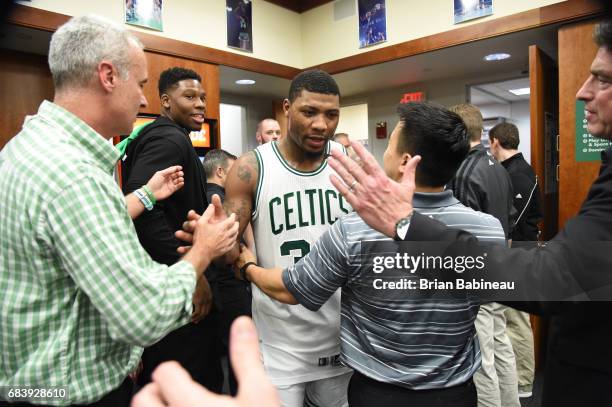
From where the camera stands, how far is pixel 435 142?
4.21 feet

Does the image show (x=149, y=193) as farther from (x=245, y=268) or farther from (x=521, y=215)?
(x=521, y=215)

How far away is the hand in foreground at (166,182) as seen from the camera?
5.76 feet

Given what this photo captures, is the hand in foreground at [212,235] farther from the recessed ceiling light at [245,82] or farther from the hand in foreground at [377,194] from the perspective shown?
the recessed ceiling light at [245,82]

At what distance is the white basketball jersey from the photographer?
1744 millimetres

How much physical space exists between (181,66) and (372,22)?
7.23ft

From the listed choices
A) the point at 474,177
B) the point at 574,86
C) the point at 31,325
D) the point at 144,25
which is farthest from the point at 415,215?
the point at 144,25

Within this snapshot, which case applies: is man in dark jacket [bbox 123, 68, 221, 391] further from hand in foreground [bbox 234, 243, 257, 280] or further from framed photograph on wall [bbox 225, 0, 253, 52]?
framed photograph on wall [bbox 225, 0, 253, 52]

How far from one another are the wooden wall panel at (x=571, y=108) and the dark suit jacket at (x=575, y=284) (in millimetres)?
2836

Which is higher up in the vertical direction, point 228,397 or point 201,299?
point 228,397

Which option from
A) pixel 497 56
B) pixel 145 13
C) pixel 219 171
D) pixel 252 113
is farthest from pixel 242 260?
pixel 252 113

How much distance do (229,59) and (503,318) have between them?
3.68 meters

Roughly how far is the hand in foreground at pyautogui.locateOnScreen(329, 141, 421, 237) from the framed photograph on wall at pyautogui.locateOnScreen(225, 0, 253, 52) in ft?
13.6

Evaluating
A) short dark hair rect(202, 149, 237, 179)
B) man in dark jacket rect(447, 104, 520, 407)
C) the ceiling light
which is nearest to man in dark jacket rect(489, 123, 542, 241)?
man in dark jacket rect(447, 104, 520, 407)

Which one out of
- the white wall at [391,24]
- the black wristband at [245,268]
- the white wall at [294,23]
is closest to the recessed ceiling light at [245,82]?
the white wall at [294,23]
